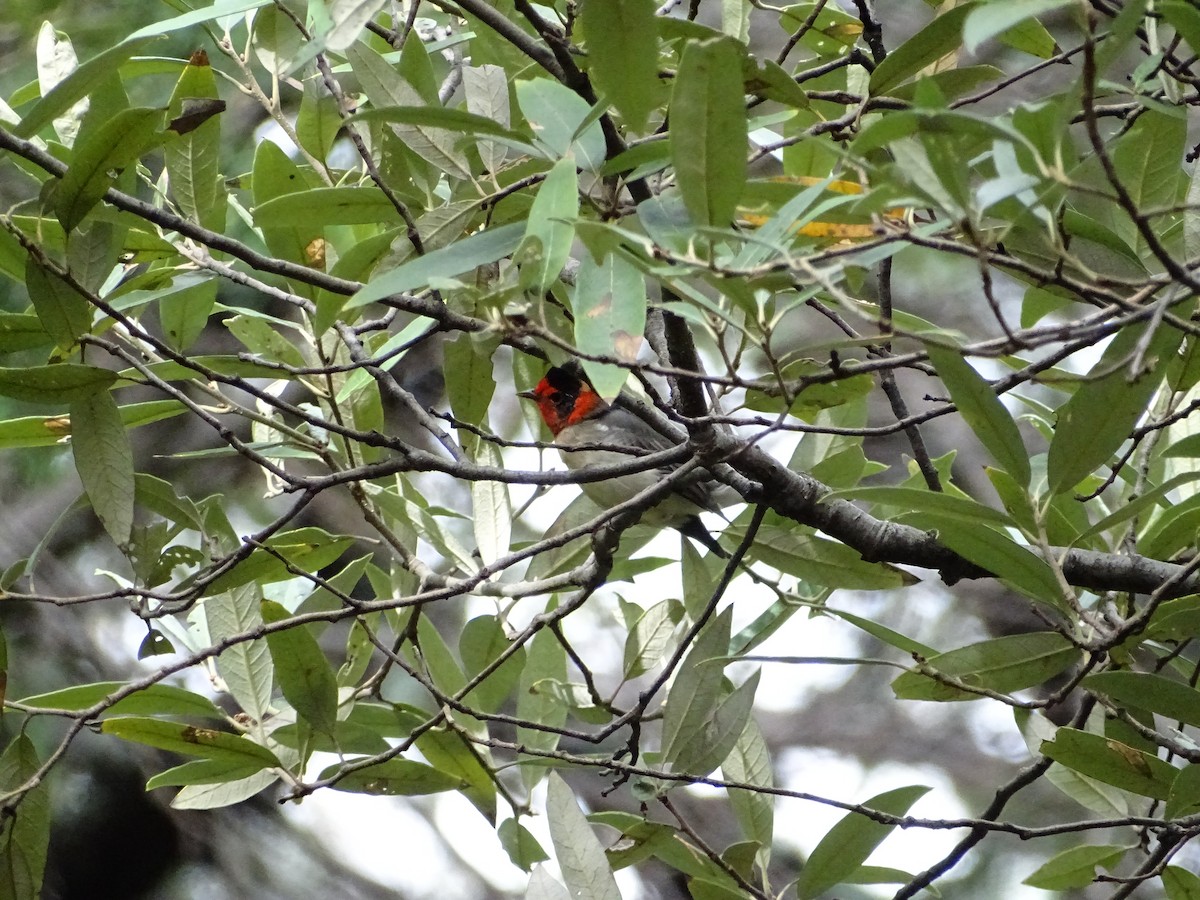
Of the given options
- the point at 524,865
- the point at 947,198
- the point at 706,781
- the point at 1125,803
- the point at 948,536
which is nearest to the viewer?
the point at 947,198

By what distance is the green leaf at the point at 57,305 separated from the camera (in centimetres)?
169

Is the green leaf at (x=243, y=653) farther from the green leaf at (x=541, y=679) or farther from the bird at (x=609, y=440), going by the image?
the bird at (x=609, y=440)

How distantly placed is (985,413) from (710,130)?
0.62 m

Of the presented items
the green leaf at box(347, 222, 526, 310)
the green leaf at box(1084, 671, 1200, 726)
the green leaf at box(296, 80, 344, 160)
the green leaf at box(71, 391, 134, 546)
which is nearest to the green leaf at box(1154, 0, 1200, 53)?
the green leaf at box(347, 222, 526, 310)

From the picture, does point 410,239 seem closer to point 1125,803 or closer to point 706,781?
point 706,781

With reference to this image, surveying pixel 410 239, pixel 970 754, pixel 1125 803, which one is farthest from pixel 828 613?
pixel 970 754

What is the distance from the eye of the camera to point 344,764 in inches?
83.3

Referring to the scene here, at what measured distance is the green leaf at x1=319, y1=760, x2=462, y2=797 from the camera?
2.16m

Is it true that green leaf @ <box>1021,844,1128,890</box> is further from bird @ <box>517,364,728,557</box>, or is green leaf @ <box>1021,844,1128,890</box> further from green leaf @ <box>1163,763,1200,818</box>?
bird @ <box>517,364,728,557</box>

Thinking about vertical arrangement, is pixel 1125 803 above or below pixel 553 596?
below

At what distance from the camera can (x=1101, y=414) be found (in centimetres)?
151

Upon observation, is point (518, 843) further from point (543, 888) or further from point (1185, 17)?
point (1185, 17)

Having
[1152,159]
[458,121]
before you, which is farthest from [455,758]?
[1152,159]

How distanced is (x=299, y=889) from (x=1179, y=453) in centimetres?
342
